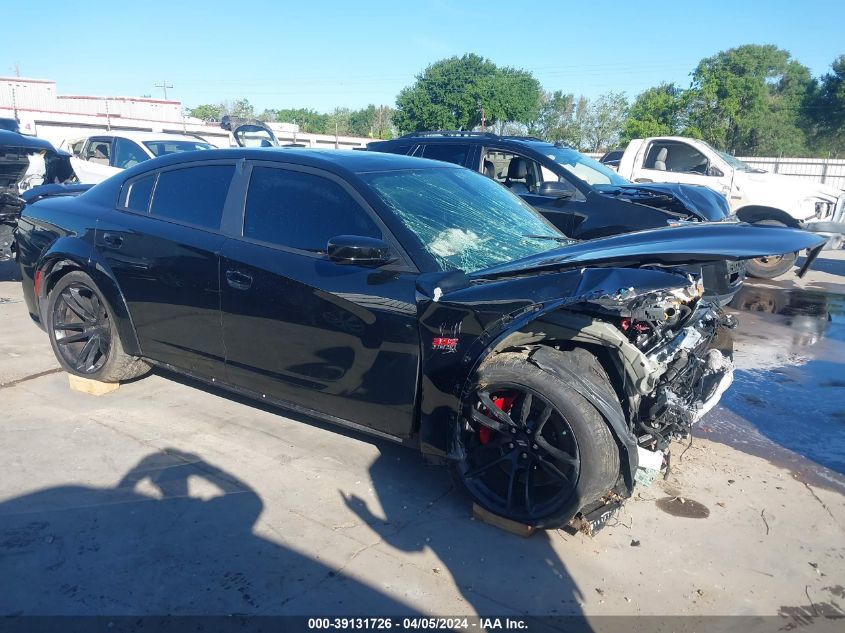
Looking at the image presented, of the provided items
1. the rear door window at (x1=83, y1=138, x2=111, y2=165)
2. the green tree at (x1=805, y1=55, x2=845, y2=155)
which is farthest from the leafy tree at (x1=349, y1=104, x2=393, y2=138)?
the rear door window at (x1=83, y1=138, x2=111, y2=165)

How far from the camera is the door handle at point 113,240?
4402 mm

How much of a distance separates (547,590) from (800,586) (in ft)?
3.67


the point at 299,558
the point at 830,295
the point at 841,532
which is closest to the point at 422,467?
the point at 299,558

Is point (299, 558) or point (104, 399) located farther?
point (104, 399)

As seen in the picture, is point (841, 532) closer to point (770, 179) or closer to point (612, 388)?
point (612, 388)

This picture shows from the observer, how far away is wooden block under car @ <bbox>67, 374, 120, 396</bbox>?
4785 millimetres

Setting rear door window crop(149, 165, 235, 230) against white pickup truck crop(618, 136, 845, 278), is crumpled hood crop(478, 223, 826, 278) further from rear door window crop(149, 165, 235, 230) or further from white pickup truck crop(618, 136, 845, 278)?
white pickup truck crop(618, 136, 845, 278)

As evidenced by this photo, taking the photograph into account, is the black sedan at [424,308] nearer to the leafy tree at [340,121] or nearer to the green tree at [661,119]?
the green tree at [661,119]

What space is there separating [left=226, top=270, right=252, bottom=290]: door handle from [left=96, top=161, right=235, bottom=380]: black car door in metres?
0.11

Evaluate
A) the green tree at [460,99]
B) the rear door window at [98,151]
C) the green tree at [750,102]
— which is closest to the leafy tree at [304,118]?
the green tree at [460,99]

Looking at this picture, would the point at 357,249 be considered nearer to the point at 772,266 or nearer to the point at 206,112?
the point at 772,266

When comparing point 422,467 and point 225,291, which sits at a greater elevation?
point 225,291

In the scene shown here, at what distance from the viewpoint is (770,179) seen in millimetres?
10891

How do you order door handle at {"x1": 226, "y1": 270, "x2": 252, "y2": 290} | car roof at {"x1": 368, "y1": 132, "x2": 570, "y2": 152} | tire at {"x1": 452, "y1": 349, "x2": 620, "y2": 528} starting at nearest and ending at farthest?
tire at {"x1": 452, "y1": 349, "x2": 620, "y2": 528}
door handle at {"x1": 226, "y1": 270, "x2": 252, "y2": 290}
car roof at {"x1": 368, "y1": 132, "x2": 570, "y2": 152}
